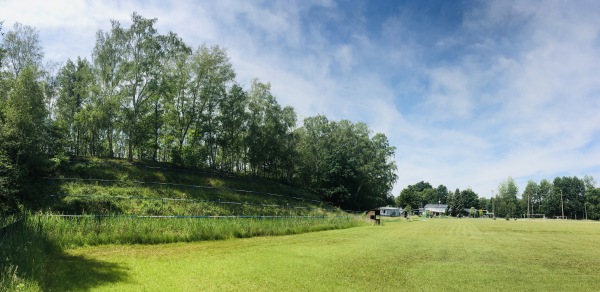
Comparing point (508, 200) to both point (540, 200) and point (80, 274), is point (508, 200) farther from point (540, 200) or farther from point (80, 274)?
point (80, 274)

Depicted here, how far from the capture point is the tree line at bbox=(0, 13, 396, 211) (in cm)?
3142

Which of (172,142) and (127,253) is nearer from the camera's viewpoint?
(127,253)

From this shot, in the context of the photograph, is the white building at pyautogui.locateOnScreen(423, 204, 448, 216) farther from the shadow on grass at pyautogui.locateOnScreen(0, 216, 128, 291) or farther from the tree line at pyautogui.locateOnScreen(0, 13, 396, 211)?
the shadow on grass at pyautogui.locateOnScreen(0, 216, 128, 291)

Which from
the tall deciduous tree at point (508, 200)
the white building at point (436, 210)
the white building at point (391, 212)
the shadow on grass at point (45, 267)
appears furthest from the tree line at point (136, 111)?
the tall deciduous tree at point (508, 200)

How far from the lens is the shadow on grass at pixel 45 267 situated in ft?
25.9

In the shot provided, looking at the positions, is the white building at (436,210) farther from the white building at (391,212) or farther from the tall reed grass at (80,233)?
the tall reed grass at (80,233)

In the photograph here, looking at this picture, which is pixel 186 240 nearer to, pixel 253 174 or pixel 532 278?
pixel 532 278

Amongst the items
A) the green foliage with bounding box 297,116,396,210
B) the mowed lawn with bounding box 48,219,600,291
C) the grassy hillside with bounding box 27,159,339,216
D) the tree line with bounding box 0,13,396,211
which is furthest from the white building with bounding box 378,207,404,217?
the mowed lawn with bounding box 48,219,600,291

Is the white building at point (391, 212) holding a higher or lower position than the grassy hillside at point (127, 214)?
lower

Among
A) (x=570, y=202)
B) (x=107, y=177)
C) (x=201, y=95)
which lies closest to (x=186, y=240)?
(x=107, y=177)

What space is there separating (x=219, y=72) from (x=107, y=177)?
20135 millimetres

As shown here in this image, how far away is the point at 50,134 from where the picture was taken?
1451 inches

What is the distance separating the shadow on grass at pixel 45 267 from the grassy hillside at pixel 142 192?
576 inches

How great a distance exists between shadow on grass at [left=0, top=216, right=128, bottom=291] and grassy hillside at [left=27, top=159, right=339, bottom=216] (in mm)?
14633
